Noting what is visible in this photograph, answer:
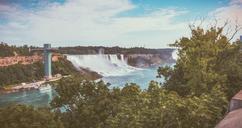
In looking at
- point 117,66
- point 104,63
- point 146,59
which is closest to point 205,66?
point 104,63

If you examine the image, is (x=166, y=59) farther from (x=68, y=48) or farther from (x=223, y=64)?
(x=223, y=64)

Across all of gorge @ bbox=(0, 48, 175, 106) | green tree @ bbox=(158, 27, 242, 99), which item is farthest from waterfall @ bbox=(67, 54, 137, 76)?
green tree @ bbox=(158, 27, 242, 99)

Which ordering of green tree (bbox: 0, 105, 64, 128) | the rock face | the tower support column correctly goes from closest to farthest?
green tree (bbox: 0, 105, 64, 128)
the tower support column
the rock face

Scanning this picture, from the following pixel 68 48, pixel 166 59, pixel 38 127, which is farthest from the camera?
pixel 166 59

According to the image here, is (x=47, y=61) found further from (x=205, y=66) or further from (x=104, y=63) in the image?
(x=205, y=66)

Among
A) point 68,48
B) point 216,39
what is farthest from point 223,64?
point 68,48

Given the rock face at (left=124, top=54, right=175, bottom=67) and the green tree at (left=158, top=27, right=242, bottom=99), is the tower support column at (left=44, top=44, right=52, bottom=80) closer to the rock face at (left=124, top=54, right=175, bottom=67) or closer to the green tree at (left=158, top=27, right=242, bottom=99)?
the rock face at (left=124, top=54, right=175, bottom=67)
